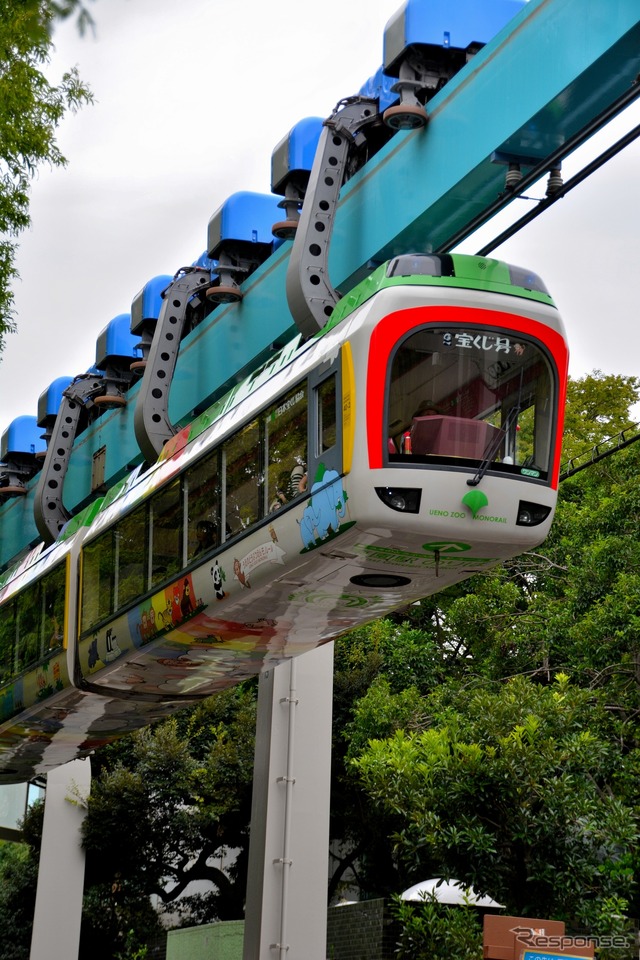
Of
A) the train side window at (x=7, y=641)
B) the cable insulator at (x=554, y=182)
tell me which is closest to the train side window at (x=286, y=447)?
the cable insulator at (x=554, y=182)

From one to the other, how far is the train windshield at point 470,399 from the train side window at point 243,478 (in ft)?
4.84

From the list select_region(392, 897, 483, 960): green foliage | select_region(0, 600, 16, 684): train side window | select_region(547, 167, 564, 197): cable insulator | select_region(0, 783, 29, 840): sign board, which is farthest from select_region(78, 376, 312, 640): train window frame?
select_region(0, 783, 29, 840): sign board

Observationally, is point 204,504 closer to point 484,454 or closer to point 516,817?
point 484,454

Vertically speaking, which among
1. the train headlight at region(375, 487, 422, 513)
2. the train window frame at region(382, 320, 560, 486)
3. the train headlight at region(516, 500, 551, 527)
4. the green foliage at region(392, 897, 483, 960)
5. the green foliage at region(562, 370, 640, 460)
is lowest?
the green foliage at region(392, 897, 483, 960)

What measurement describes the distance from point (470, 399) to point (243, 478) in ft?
6.35

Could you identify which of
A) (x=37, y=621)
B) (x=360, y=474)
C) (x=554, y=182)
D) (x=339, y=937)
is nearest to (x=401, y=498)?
(x=360, y=474)

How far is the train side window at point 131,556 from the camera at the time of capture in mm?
11398

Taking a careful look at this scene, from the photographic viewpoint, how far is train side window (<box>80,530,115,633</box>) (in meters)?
12.2

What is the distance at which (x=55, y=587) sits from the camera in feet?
44.8

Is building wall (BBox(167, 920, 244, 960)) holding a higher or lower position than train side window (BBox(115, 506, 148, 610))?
lower

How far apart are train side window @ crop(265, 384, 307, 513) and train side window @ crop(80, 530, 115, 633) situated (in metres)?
3.28

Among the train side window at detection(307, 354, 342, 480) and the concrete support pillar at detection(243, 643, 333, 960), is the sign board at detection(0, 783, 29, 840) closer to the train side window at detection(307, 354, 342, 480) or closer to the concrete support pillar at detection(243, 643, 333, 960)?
the concrete support pillar at detection(243, 643, 333, 960)

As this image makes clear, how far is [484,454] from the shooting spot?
332 inches

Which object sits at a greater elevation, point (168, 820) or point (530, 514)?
point (530, 514)
